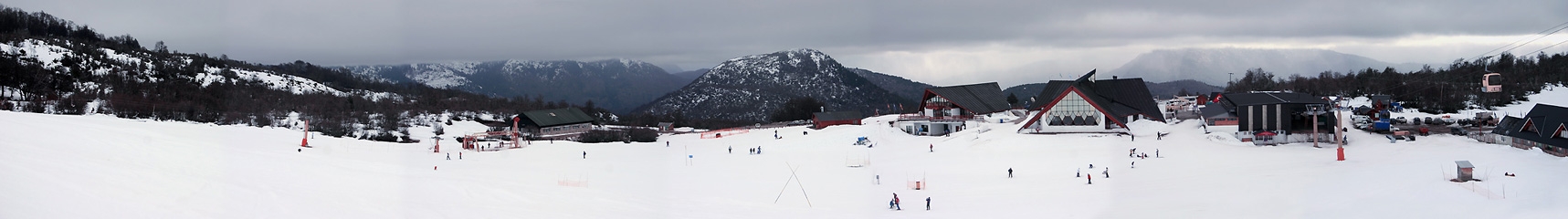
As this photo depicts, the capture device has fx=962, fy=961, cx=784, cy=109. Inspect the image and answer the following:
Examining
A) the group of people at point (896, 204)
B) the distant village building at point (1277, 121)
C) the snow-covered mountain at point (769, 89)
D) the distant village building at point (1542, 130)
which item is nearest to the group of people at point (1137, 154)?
the distant village building at point (1277, 121)

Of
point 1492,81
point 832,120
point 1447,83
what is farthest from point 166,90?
point 1447,83

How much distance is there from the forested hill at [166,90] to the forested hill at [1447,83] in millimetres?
63322

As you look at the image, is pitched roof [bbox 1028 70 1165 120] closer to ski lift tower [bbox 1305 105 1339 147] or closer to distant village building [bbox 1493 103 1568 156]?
ski lift tower [bbox 1305 105 1339 147]

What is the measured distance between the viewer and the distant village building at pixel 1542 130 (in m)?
32.0

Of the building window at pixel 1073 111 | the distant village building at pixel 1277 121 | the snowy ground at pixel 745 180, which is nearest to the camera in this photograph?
the snowy ground at pixel 745 180

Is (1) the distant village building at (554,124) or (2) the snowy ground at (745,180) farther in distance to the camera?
(1) the distant village building at (554,124)

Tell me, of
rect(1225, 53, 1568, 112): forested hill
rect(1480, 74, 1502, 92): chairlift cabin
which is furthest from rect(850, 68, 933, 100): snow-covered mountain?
rect(1480, 74, 1502, 92): chairlift cabin

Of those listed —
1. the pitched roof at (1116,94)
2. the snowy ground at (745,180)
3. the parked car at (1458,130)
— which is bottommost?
the snowy ground at (745,180)

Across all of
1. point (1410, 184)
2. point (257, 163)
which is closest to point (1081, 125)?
point (1410, 184)

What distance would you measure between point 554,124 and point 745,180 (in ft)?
126

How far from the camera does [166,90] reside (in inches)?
2606

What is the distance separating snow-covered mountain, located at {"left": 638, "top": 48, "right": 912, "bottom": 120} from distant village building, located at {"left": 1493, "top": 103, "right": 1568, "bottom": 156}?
7770 centimetres

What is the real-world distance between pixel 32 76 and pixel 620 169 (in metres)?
46.9

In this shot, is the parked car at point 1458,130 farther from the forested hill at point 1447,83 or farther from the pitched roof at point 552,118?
the pitched roof at point 552,118
